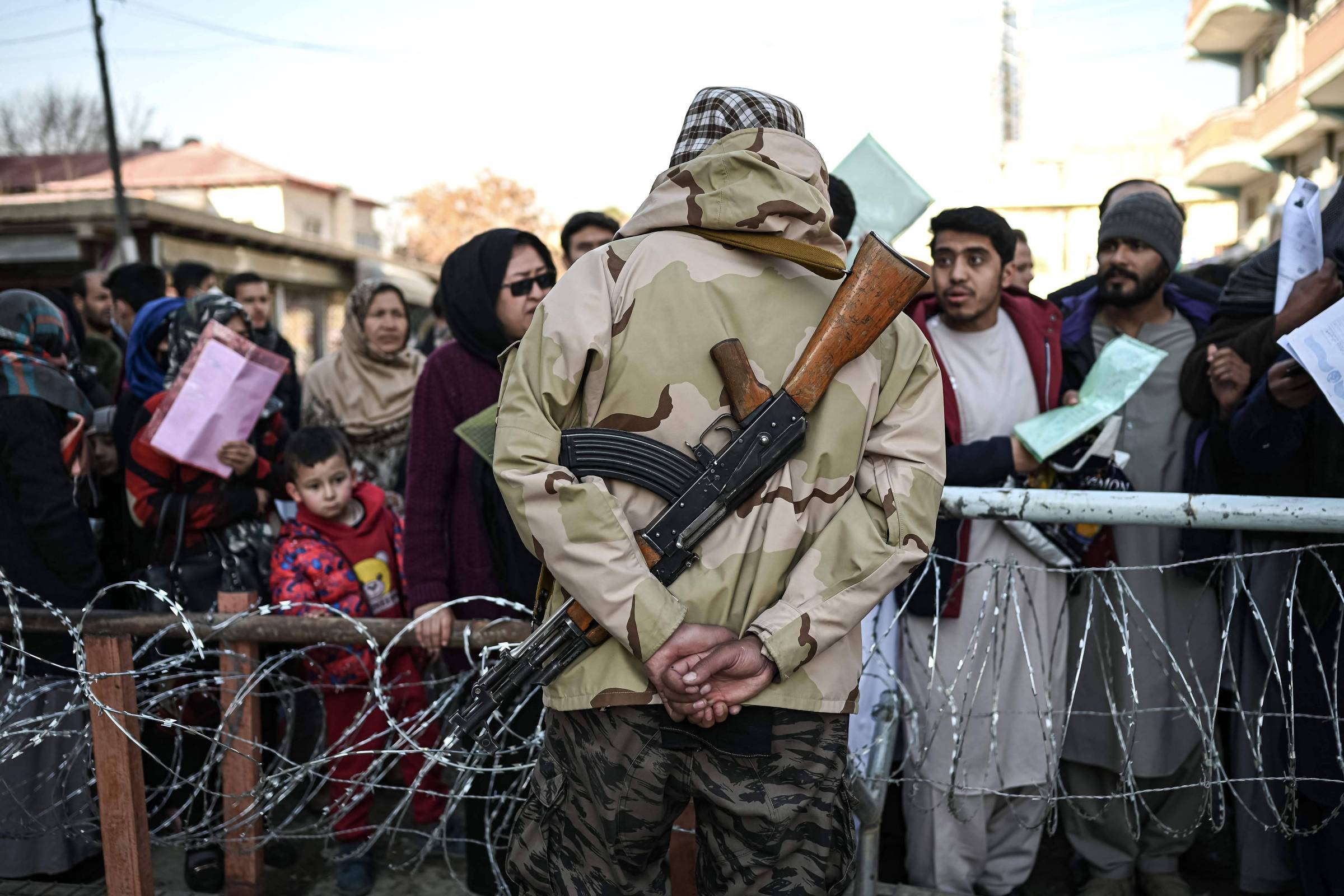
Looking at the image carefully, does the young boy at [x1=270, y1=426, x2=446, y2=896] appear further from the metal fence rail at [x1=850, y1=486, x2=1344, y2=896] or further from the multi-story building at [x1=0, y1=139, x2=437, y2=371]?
the multi-story building at [x1=0, y1=139, x2=437, y2=371]

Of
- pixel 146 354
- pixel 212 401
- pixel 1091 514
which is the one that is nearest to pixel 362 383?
pixel 146 354

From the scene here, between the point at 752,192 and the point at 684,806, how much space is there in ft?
3.62

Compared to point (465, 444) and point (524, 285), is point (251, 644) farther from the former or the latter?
point (524, 285)

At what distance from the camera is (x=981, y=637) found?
288 centimetres

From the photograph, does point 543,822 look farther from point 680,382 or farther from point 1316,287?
point 1316,287

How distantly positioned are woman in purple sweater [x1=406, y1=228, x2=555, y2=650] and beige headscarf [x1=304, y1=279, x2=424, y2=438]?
137 centimetres

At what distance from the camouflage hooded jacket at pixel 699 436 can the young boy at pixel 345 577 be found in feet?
5.10

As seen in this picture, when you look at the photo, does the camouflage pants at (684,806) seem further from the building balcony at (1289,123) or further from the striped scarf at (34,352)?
the building balcony at (1289,123)

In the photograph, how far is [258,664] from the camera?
8.81ft

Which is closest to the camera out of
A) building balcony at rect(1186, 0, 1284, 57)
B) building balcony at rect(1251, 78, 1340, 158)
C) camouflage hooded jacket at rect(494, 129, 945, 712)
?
camouflage hooded jacket at rect(494, 129, 945, 712)

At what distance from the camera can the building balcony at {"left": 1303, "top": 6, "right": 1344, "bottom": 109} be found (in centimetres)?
1413

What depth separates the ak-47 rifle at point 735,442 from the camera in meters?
1.73

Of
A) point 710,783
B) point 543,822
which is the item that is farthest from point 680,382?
point 543,822

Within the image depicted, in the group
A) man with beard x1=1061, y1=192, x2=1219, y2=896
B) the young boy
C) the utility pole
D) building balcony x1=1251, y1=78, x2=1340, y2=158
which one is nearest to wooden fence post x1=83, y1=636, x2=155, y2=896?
the young boy
